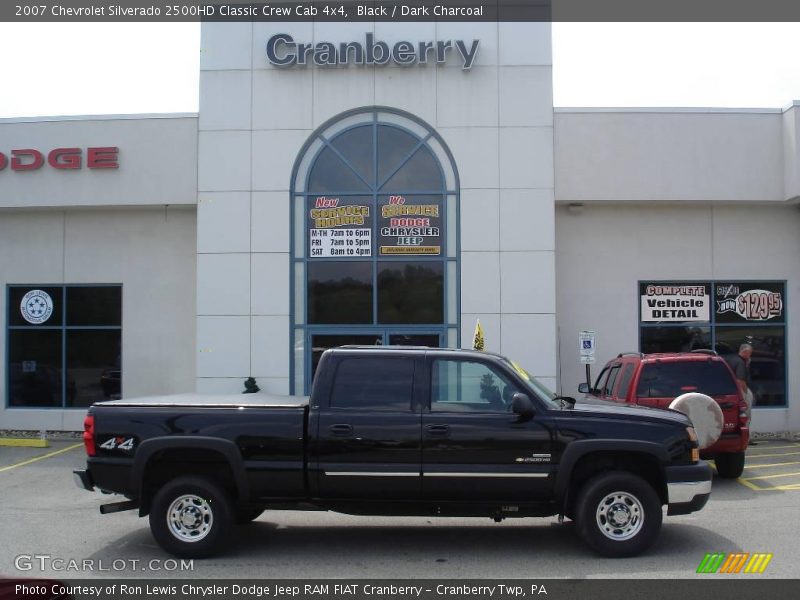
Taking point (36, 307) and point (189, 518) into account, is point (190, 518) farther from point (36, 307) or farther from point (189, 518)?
point (36, 307)

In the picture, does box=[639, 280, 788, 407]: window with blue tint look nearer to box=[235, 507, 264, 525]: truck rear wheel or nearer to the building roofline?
the building roofline

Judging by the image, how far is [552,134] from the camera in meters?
16.0

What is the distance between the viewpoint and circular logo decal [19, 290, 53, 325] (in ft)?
58.5

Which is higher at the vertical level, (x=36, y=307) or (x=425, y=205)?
(x=425, y=205)

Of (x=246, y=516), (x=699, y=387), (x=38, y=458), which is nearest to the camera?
(x=246, y=516)

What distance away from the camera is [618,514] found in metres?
7.43

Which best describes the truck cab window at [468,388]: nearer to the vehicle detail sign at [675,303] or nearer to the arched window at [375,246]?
the arched window at [375,246]

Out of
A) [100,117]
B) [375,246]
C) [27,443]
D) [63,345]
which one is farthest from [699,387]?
[63,345]

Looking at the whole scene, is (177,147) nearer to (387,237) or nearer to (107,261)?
(107,261)

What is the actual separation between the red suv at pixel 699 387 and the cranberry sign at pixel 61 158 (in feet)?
38.4

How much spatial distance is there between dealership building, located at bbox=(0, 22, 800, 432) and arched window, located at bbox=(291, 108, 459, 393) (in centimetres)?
4

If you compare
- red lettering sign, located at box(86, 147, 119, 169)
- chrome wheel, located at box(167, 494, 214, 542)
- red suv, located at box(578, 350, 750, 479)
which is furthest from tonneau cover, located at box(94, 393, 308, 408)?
red lettering sign, located at box(86, 147, 119, 169)

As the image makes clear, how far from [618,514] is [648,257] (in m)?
10.6

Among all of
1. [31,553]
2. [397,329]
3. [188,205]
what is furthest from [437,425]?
[188,205]
